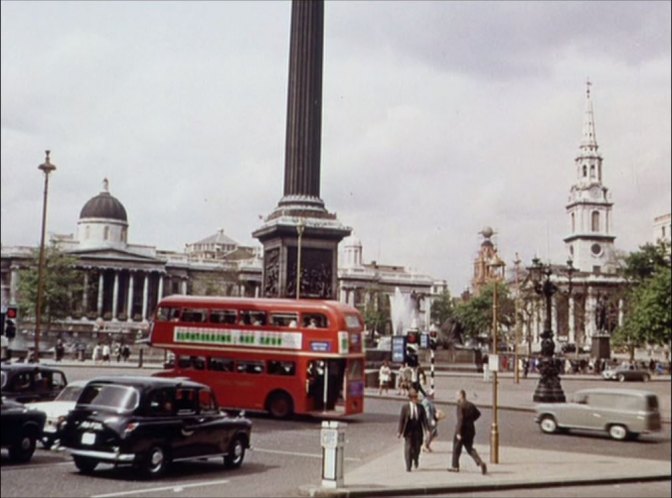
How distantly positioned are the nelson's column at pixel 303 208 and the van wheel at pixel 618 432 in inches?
237

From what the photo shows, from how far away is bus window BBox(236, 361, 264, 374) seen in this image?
741 centimetres

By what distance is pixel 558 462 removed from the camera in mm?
4387

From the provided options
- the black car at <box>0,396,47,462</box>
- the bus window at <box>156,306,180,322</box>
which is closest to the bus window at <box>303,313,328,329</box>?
the bus window at <box>156,306,180,322</box>

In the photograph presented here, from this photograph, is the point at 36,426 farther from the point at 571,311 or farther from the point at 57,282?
the point at 571,311

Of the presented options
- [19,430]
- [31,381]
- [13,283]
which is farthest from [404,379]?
[19,430]

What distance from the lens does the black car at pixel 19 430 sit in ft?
11.5

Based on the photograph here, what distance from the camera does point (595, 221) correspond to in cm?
420

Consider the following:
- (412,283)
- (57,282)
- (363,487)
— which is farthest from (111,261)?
(363,487)

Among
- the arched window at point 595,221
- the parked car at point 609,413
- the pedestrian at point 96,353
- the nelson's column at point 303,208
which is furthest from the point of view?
the nelson's column at point 303,208

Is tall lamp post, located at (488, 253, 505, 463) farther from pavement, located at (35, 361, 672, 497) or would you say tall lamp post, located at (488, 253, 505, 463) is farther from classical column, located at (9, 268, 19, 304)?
classical column, located at (9, 268, 19, 304)

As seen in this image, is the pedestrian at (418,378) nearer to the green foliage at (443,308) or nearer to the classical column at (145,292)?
the green foliage at (443,308)

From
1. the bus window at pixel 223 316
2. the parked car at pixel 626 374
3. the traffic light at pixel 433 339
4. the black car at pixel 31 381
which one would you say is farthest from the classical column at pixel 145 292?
the parked car at pixel 626 374

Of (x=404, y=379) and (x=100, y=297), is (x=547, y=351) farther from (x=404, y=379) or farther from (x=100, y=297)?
(x=100, y=297)

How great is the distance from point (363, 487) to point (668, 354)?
3.81 meters
